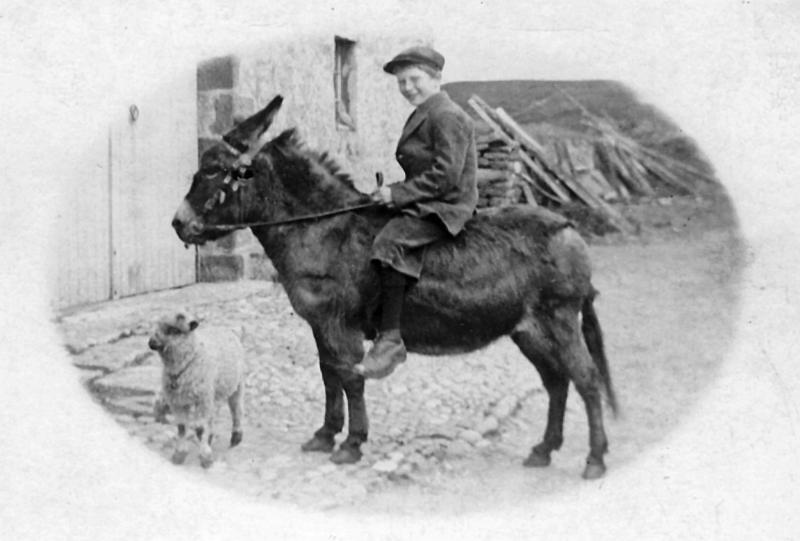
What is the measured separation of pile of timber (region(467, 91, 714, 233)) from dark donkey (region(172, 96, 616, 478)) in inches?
23.9

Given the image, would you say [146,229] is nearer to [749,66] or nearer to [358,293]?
[358,293]

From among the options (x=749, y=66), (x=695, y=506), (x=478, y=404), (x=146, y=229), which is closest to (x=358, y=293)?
(x=478, y=404)

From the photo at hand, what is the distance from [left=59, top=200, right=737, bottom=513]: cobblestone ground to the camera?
3820 mm

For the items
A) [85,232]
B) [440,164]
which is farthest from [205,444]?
[440,164]

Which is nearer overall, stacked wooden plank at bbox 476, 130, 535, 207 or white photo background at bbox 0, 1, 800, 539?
white photo background at bbox 0, 1, 800, 539

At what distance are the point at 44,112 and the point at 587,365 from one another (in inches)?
115

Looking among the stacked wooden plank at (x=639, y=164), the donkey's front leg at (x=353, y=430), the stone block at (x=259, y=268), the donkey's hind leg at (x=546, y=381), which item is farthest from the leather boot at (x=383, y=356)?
the stacked wooden plank at (x=639, y=164)

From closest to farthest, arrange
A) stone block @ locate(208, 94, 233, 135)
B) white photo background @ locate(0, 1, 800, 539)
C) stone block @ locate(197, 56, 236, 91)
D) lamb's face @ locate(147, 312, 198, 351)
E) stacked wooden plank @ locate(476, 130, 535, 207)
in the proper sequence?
lamb's face @ locate(147, 312, 198, 351) < white photo background @ locate(0, 1, 800, 539) < stone block @ locate(197, 56, 236, 91) < stone block @ locate(208, 94, 233, 135) < stacked wooden plank @ locate(476, 130, 535, 207)

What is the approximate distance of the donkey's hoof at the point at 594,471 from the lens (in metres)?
3.80

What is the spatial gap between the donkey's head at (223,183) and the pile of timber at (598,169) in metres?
1.17

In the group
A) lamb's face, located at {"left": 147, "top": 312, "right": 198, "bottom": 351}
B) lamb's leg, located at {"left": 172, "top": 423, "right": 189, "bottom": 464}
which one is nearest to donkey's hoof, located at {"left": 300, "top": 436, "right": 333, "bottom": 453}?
lamb's leg, located at {"left": 172, "top": 423, "right": 189, "bottom": 464}

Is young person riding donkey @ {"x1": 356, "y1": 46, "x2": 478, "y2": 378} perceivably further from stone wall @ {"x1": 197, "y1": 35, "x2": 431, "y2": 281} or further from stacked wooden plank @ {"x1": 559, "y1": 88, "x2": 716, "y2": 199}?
stacked wooden plank @ {"x1": 559, "y1": 88, "x2": 716, "y2": 199}

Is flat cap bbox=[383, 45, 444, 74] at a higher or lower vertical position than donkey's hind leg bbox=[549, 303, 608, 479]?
higher

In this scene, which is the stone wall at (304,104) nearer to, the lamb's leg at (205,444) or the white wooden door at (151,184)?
the white wooden door at (151,184)
